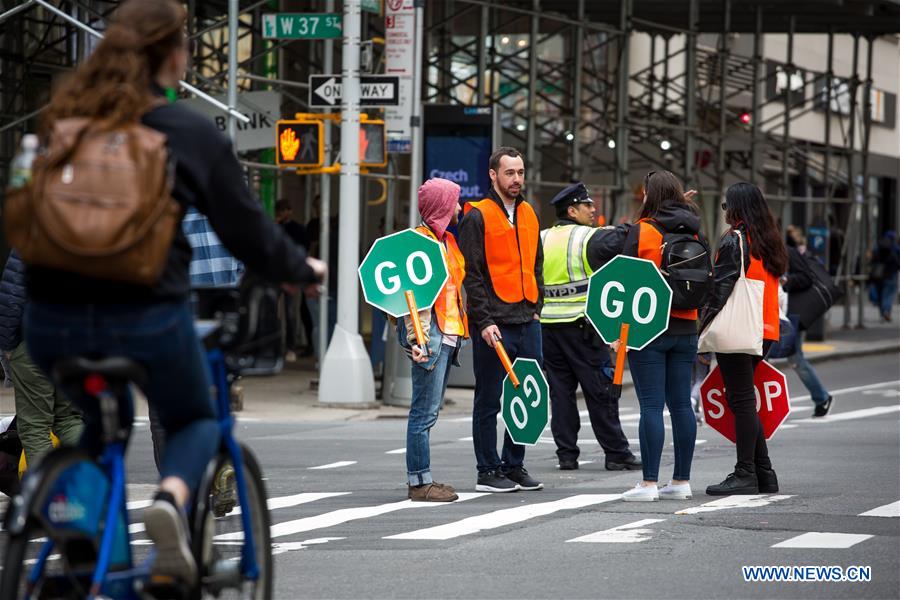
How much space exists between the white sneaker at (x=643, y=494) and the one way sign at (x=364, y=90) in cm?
736

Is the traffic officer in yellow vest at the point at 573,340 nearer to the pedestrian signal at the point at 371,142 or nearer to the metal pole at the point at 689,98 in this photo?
the pedestrian signal at the point at 371,142

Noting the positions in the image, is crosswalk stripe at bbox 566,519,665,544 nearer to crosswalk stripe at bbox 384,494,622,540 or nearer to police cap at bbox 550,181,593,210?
crosswalk stripe at bbox 384,494,622,540

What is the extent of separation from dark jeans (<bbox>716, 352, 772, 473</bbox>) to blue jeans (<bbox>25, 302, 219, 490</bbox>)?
5.76 metres

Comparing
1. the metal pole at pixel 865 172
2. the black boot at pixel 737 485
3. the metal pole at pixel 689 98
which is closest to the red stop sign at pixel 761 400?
the black boot at pixel 737 485

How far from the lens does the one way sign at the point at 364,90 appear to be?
16188mm

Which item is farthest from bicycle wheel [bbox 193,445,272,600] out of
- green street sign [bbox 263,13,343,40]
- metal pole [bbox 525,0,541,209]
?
metal pole [bbox 525,0,541,209]

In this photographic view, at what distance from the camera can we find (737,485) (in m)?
9.87

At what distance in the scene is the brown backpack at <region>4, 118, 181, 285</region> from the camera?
4164 mm

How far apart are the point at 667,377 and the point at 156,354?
5.63 metres

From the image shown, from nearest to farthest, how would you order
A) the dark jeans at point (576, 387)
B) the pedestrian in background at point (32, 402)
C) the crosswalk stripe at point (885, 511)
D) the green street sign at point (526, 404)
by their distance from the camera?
the crosswalk stripe at point (885, 511)
the pedestrian in background at point (32, 402)
the green street sign at point (526, 404)
the dark jeans at point (576, 387)

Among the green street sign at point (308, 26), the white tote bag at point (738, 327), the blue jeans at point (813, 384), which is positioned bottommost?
the blue jeans at point (813, 384)

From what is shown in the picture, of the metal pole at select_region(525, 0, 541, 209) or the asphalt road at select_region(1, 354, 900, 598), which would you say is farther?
the metal pole at select_region(525, 0, 541, 209)

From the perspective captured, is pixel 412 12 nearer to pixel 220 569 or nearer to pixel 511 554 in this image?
pixel 511 554

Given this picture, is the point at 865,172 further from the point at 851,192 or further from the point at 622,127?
the point at 622,127
